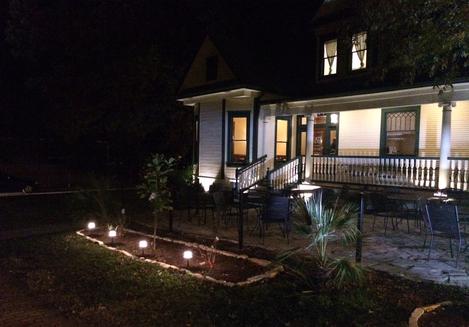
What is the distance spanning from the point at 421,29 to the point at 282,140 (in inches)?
458

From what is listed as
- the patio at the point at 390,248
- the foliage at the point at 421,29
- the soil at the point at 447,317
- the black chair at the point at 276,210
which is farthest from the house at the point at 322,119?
the soil at the point at 447,317

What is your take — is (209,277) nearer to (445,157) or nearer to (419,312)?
(419,312)

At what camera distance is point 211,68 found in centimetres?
1719

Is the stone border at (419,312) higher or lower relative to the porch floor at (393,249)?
higher

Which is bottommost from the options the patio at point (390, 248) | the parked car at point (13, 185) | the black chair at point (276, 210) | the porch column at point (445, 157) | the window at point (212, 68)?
the parked car at point (13, 185)

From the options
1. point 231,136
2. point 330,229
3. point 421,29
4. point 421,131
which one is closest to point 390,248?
point 330,229

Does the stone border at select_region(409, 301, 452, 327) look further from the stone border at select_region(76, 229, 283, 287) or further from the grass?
the stone border at select_region(76, 229, 283, 287)

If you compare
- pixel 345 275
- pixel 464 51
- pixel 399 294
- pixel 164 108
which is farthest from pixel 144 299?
pixel 164 108

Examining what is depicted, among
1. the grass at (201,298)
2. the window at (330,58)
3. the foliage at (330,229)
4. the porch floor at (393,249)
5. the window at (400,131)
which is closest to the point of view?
the grass at (201,298)

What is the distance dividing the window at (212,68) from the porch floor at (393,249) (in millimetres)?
7535

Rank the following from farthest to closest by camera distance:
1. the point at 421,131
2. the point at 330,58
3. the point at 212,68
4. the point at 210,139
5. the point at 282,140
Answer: the point at 210,139 < the point at 212,68 < the point at 282,140 < the point at 330,58 < the point at 421,131

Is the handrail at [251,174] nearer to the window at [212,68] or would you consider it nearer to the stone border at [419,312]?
the window at [212,68]

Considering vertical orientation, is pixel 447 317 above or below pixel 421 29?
below

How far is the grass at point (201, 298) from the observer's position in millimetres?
4637
